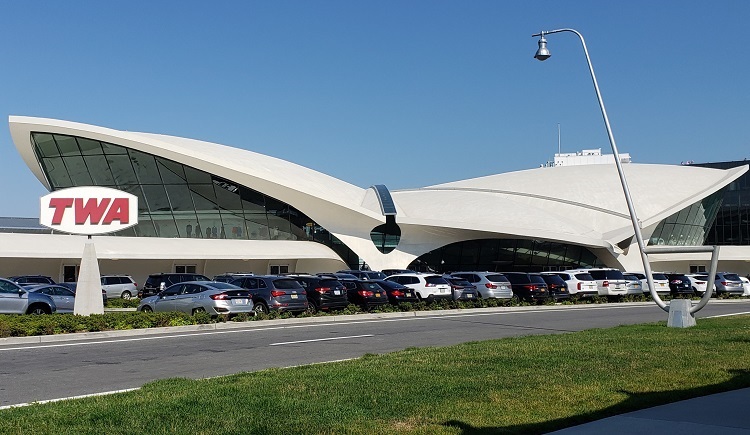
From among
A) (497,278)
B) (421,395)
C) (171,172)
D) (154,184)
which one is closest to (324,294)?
(497,278)

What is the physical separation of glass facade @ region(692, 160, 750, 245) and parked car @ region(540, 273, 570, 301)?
52.0 meters

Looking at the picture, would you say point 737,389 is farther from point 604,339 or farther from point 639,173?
point 639,173

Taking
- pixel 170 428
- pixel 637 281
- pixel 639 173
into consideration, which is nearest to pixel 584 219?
pixel 639 173

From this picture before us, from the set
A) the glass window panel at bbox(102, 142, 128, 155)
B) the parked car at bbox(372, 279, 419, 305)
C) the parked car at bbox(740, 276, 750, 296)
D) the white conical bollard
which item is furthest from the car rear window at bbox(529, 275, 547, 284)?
the glass window panel at bbox(102, 142, 128, 155)

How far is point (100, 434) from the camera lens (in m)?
7.46

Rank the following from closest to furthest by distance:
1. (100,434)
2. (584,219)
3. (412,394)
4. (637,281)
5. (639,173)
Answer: (100,434), (412,394), (637,281), (584,219), (639,173)

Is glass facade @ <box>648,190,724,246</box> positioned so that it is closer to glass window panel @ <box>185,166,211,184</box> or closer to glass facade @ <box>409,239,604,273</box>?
glass facade @ <box>409,239,604,273</box>

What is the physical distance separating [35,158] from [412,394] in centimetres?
4821

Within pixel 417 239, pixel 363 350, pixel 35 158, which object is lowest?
pixel 363 350

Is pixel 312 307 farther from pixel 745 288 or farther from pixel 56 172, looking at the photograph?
pixel 56 172

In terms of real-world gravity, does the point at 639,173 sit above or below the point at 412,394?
above

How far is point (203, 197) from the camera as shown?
2067 inches

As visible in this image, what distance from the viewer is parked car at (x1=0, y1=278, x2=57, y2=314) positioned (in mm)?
24891

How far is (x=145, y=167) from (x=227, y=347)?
36.5 m
